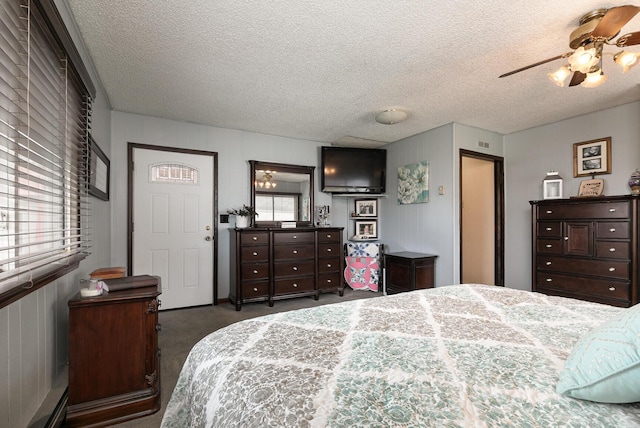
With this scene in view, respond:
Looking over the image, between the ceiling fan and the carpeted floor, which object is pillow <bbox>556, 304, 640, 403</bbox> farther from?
the carpeted floor

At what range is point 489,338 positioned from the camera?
1.10 m

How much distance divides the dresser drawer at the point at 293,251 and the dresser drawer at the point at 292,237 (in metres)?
0.07

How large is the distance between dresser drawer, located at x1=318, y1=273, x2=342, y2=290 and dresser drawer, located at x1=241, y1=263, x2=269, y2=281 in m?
0.84

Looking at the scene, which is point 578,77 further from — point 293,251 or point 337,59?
point 293,251

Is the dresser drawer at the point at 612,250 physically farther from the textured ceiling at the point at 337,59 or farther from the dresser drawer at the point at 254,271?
the dresser drawer at the point at 254,271

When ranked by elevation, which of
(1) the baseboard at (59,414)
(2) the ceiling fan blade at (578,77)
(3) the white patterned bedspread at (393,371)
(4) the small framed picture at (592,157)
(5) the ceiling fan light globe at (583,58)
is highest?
(2) the ceiling fan blade at (578,77)

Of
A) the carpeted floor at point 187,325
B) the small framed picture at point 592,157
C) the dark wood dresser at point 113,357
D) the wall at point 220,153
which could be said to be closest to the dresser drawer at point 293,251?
the carpeted floor at point 187,325

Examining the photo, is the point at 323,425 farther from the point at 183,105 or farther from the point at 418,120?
the point at 418,120

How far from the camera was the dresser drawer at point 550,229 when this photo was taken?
332 centimetres

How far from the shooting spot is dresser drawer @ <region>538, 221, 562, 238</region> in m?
3.32

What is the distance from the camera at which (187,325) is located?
125 inches

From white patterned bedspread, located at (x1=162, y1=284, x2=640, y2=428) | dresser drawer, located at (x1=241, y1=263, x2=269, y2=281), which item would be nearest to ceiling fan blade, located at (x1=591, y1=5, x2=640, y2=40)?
white patterned bedspread, located at (x1=162, y1=284, x2=640, y2=428)

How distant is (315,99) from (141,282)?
7.79 feet

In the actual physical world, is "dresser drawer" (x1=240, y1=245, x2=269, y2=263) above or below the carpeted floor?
above
